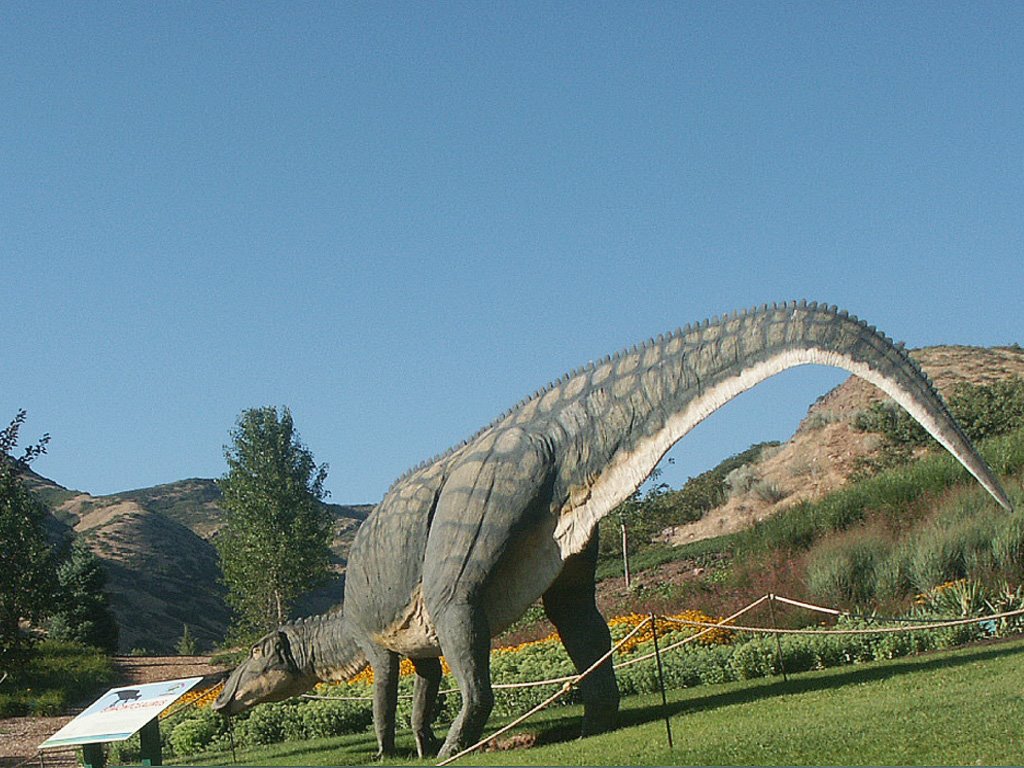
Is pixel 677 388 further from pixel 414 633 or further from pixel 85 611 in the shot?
pixel 85 611

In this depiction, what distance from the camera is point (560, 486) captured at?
309 inches

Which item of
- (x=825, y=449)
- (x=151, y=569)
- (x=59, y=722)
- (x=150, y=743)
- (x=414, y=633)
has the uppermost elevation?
(x=825, y=449)

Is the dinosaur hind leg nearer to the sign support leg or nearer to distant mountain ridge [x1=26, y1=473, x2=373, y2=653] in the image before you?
the sign support leg

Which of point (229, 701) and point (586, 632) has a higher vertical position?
point (586, 632)

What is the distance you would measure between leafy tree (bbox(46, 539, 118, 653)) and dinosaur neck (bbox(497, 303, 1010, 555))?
28.8m

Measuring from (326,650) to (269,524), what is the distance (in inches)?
1022

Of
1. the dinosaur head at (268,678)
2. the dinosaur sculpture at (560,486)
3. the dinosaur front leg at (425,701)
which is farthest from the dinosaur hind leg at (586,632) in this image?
the dinosaur head at (268,678)

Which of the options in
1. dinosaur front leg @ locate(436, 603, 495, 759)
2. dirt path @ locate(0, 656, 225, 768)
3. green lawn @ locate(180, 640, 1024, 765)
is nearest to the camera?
green lawn @ locate(180, 640, 1024, 765)

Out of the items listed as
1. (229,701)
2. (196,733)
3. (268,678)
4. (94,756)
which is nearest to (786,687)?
(268,678)

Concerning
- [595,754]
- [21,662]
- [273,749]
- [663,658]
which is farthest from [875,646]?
[21,662]

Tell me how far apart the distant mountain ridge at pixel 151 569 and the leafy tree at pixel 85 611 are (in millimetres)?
11255

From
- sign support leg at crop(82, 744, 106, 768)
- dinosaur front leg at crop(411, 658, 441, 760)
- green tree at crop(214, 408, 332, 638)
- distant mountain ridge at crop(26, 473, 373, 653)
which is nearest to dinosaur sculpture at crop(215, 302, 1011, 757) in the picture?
dinosaur front leg at crop(411, 658, 441, 760)

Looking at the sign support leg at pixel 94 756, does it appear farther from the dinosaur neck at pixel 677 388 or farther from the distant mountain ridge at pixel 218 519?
the distant mountain ridge at pixel 218 519

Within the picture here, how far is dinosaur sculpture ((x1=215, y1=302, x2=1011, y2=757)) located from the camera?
7242 millimetres
